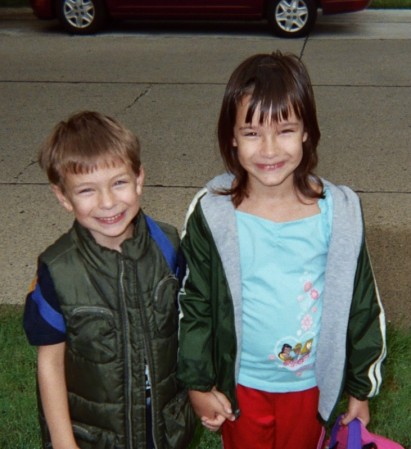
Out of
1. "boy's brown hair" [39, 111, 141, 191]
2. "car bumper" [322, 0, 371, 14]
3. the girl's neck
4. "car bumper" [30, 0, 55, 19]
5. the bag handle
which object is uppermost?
"boy's brown hair" [39, 111, 141, 191]

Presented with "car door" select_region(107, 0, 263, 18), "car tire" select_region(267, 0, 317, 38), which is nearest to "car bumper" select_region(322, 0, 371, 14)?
"car tire" select_region(267, 0, 317, 38)

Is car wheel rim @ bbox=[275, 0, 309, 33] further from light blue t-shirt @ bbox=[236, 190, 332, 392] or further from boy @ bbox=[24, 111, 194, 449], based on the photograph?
boy @ bbox=[24, 111, 194, 449]

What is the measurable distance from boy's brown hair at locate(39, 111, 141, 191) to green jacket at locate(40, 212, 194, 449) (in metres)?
0.16

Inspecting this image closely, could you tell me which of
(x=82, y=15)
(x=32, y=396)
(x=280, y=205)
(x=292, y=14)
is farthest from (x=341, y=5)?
(x=280, y=205)

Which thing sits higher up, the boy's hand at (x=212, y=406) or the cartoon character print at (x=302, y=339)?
the cartoon character print at (x=302, y=339)

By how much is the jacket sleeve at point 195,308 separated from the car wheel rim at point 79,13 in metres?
9.02

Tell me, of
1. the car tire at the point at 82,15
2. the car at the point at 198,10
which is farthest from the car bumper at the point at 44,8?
the car tire at the point at 82,15

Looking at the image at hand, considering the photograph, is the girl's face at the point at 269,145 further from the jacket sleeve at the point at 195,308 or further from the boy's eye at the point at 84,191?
the boy's eye at the point at 84,191

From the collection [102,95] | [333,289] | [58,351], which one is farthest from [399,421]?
[102,95]

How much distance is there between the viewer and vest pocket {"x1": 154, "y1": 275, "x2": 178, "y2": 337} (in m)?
2.12

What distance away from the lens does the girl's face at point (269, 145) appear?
7.09 ft

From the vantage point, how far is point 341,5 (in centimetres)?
1055

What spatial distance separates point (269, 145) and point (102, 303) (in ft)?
1.98

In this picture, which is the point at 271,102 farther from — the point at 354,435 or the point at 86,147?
the point at 354,435
